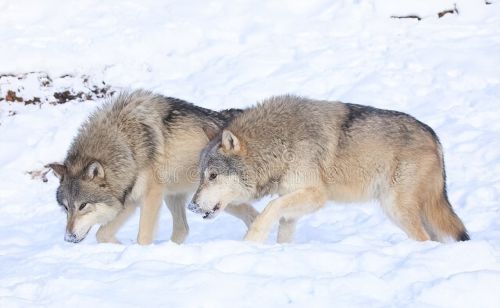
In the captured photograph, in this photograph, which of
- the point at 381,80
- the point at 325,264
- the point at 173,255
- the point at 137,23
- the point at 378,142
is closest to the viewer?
the point at 325,264

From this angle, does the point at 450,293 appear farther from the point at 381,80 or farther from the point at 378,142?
the point at 381,80

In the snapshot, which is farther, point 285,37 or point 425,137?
point 285,37

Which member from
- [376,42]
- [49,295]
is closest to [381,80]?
[376,42]

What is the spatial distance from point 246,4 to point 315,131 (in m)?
9.20

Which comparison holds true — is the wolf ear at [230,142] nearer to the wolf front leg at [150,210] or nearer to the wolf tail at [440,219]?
the wolf front leg at [150,210]

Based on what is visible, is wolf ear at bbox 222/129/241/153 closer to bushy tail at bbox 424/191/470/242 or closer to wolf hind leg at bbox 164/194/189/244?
wolf hind leg at bbox 164/194/189/244

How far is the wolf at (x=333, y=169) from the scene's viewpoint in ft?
21.4

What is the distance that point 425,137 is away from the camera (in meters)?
6.73

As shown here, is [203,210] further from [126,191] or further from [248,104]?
[248,104]

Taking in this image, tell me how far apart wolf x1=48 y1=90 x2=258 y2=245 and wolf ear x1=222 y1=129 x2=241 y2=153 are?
625 millimetres

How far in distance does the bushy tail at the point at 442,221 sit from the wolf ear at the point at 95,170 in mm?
3219

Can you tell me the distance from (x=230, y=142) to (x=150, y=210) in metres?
1.15

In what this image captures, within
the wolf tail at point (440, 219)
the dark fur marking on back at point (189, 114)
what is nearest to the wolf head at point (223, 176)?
the dark fur marking on back at point (189, 114)

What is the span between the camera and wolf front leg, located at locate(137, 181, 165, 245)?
695cm
